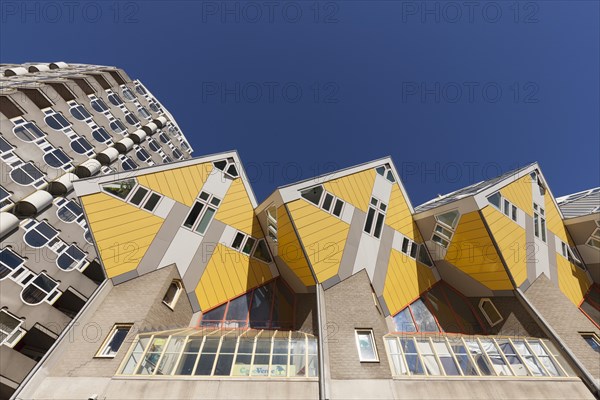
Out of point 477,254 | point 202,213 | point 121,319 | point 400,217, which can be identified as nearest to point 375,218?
point 400,217

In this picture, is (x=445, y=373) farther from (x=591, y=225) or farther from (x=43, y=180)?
(x=43, y=180)

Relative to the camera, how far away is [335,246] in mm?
16625

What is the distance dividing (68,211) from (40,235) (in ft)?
10.7

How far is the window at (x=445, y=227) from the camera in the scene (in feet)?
61.3

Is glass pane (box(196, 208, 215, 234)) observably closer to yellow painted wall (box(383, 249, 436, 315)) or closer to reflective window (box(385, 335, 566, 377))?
yellow painted wall (box(383, 249, 436, 315))

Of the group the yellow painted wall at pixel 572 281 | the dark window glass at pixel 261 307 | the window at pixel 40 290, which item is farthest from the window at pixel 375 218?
the window at pixel 40 290

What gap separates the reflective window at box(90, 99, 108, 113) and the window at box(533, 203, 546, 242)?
150 ft

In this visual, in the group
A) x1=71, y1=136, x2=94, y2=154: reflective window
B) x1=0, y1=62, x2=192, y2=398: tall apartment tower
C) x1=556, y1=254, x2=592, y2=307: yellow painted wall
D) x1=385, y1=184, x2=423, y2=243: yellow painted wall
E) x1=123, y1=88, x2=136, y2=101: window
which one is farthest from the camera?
x1=123, y1=88, x2=136, y2=101: window

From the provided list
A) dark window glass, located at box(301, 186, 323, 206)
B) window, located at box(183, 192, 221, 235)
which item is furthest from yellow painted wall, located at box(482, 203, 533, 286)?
window, located at box(183, 192, 221, 235)

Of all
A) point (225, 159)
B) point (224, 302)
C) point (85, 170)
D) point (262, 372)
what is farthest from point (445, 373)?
point (85, 170)

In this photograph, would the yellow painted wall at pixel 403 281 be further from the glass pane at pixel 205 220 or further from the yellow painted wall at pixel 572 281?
the glass pane at pixel 205 220

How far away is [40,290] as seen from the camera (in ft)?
60.6

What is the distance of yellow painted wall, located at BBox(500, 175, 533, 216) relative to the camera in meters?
19.2

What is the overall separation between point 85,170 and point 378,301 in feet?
90.4
